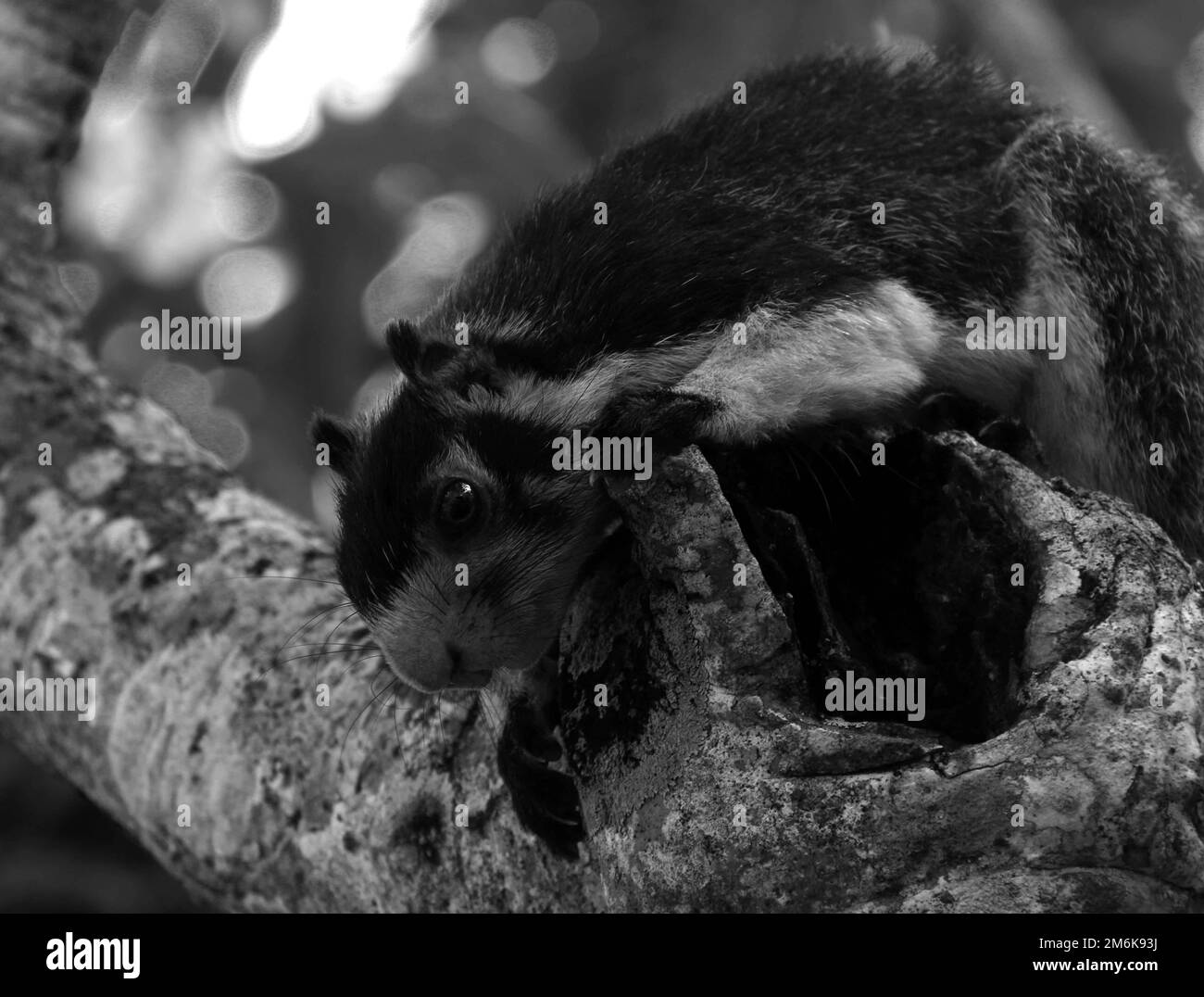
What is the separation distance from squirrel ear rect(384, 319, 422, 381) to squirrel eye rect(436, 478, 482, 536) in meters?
0.43

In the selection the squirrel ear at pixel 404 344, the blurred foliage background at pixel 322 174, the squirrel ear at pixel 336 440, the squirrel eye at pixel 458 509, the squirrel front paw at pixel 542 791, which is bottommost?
the squirrel front paw at pixel 542 791

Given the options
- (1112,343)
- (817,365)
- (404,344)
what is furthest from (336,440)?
(1112,343)

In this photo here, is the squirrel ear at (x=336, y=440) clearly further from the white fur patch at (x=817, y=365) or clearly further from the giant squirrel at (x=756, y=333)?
the white fur patch at (x=817, y=365)

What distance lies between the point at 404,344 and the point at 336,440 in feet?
1.87

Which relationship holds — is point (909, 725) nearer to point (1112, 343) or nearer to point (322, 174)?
point (1112, 343)

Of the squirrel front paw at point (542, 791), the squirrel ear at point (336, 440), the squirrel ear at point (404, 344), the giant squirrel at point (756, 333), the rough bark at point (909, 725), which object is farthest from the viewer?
the squirrel ear at point (336, 440)

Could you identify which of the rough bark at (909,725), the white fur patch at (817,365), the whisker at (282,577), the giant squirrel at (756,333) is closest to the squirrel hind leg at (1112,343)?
the giant squirrel at (756,333)

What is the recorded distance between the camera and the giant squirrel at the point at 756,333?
3686mm

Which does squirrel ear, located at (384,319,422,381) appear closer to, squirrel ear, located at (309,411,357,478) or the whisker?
squirrel ear, located at (309,411,357,478)

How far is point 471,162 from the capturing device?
9336mm

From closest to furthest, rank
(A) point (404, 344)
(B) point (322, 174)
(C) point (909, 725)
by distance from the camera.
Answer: (C) point (909, 725), (A) point (404, 344), (B) point (322, 174)

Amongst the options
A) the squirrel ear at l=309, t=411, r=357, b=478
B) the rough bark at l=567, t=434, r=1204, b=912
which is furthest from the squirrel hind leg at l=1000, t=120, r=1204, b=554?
the squirrel ear at l=309, t=411, r=357, b=478

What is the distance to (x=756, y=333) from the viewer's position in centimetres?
380
